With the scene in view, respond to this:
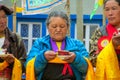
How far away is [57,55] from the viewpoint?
118 inches

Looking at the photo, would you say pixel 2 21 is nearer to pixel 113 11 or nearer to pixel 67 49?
pixel 67 49

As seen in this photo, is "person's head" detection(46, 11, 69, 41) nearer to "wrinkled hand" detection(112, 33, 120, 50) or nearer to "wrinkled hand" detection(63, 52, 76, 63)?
"wrinkled hand" detection(63, 52, 76, 63)

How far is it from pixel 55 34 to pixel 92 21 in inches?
399

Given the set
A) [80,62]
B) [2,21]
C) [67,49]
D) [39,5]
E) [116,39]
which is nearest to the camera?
[116,39]

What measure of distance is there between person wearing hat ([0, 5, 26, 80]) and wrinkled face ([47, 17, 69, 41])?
42 centimetres

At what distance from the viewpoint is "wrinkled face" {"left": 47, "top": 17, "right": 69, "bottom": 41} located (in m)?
3.16

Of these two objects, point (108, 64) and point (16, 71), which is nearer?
point (108, 64)

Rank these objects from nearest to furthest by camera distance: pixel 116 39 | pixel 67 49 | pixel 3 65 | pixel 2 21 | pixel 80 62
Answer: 1. pixel 116 39
2. pixel 80 62
3. pixel 67 49
4. pixel 3 65
5. pixel 2 21

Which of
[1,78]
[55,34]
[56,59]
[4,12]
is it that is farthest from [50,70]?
[4,12]

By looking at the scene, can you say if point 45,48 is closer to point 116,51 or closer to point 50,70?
point 50,70

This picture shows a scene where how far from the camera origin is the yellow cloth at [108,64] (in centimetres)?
299

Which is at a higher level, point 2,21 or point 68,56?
point 2,21

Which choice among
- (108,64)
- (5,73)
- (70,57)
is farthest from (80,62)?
(5,73)

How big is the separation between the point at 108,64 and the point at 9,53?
3.27 feet
